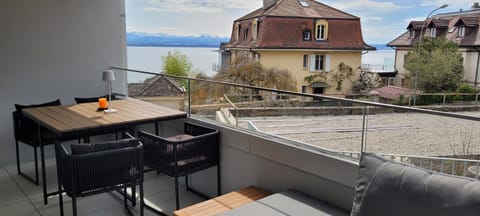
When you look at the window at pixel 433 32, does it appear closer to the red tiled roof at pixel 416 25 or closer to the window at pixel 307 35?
the red tiled roof at pixel 416 25

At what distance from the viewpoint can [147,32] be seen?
1747 centimetres

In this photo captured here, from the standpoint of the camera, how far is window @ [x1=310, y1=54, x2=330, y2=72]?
71.3ft

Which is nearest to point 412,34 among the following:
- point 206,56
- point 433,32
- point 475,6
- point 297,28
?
point 433,32

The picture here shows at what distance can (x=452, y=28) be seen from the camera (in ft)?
68.1

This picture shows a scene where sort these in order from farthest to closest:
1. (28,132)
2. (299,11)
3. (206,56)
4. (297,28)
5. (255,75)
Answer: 1. (299,11)
2. (297,28)
3. (206,56)
4. (255,75)
5. (28,132)

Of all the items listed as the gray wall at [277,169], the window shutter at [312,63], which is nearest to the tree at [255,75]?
the window shutter at [312,63]

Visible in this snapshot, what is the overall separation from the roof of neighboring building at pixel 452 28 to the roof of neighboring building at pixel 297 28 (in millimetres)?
2768

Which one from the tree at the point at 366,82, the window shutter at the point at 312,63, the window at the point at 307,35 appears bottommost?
the tree at the point at 366,82

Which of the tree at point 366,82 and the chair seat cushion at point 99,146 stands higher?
the chair seat cushion at point 99,146

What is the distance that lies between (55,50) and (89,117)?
1.62m

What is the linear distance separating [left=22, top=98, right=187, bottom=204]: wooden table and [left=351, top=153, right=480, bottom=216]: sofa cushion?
1842 mm

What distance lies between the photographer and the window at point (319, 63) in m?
21.7

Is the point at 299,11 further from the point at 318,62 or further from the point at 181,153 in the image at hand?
the point at 181,153

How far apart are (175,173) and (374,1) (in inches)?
1114
